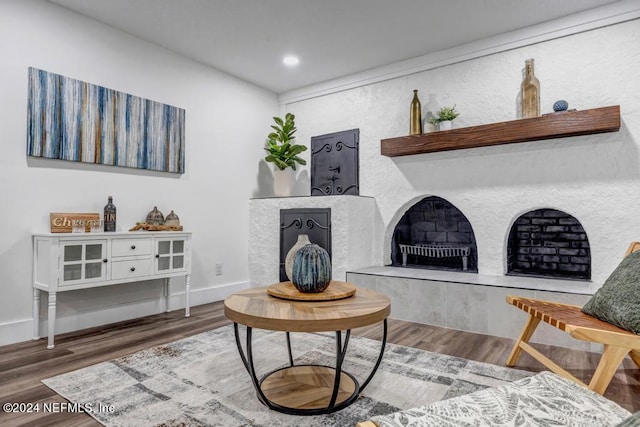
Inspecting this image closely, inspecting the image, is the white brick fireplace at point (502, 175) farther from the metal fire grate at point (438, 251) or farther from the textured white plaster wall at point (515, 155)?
the metal fire grate at point (438, 251)

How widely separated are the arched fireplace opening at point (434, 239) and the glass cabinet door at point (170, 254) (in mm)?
2204

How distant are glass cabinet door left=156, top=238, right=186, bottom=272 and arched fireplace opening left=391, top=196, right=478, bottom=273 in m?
2.20

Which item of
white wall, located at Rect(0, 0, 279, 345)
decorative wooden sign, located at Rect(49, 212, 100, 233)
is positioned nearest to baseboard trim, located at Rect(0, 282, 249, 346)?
white wall, located at Rect(0, 0, 279, 345)

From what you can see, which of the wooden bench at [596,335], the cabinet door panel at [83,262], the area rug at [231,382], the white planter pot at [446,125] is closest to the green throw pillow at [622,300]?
the wooden bench at [596,335]

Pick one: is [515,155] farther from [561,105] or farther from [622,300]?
[622,300]

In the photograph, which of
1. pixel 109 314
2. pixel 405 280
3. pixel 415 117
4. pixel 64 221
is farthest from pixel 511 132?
pixel 109 314

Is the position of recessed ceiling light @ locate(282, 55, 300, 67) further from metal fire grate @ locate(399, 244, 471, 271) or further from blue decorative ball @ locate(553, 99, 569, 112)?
blue decorative ball @ locate(553, 99, 569, 112)

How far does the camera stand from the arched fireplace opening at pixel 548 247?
3.18 meters

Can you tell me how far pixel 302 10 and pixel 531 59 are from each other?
2.02 m

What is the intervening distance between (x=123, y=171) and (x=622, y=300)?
359 cm

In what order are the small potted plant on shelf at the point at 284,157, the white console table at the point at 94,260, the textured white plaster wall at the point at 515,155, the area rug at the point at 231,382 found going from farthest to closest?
the small potted plant on shelf at the point at 284,157 → the textured white plaster wall at the point at 515,155 → the white console table at the point at 94,260 → the area rug at the point at 231,382

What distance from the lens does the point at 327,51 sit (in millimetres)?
3641

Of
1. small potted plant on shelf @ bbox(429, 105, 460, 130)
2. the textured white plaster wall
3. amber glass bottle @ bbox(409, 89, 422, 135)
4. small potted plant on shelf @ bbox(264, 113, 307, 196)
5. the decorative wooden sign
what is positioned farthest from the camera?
small potted plant on shelf @ bbox(264, 113, 307, 196)

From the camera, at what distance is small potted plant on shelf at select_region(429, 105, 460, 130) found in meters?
3.50
